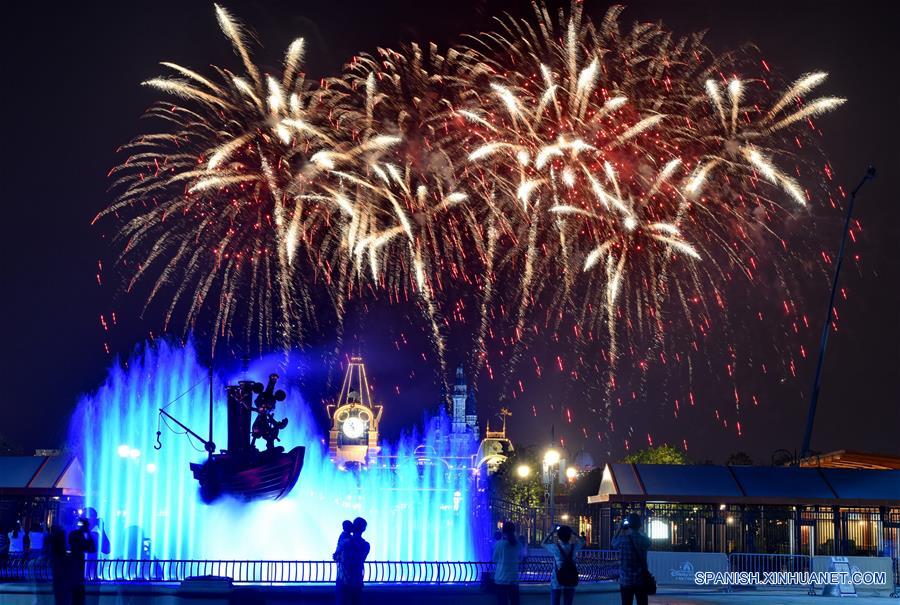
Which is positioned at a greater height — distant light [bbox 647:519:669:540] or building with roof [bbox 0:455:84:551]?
building with roof [bbox 0:455:84:551]

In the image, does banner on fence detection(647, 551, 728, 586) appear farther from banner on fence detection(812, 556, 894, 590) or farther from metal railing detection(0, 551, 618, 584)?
metal railing detection(0, 551, 618, 584)

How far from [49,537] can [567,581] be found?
7.51 m

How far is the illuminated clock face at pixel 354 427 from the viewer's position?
111000mm

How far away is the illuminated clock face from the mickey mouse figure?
8450 cm

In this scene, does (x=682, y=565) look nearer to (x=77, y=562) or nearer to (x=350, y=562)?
(x=350, y=562)

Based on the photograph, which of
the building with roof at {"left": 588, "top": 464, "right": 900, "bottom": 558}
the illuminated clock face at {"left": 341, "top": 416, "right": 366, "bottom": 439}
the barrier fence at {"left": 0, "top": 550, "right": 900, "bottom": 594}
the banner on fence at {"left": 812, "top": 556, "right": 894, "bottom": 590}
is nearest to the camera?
the barrier fence at {"left": 0, "top": 550, "right": 900, "bottom": 594}

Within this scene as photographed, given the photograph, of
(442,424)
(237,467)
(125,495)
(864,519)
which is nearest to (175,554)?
(237,467)

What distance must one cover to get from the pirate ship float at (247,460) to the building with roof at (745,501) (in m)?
12.1

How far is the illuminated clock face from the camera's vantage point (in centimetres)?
11100

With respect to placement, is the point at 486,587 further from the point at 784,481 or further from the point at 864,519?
the point at 864,519

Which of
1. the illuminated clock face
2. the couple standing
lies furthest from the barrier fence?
the illuminated clock face

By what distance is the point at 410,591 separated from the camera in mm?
20312

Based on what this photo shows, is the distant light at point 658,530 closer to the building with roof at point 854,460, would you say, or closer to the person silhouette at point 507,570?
the building with roof at point 854,460

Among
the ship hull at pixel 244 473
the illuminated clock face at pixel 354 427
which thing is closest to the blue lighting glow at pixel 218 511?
the ship hull at pixel 244 473
